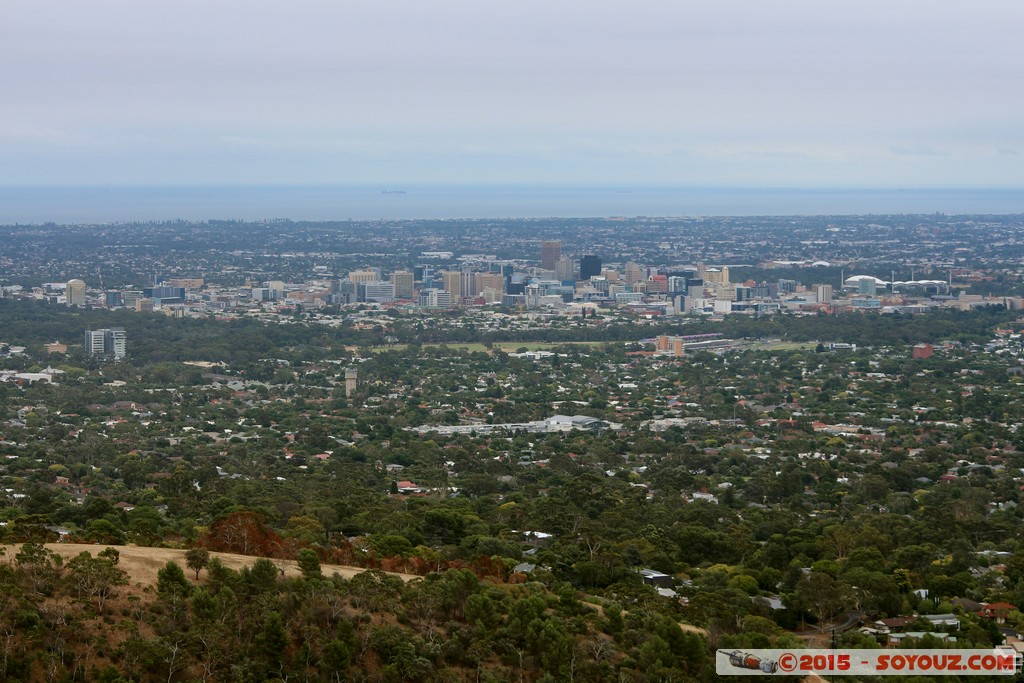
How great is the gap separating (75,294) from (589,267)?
31.9 m

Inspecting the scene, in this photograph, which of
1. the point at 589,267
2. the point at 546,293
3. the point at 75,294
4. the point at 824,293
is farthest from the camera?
the point at 589,267

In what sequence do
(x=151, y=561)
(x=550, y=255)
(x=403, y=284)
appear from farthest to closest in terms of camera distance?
(x=550, y=255)
(x=403, y=284)
(x=151, y=561)

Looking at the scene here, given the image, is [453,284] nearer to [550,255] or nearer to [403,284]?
[403,284]

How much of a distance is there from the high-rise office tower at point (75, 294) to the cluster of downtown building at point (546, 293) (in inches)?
2.0

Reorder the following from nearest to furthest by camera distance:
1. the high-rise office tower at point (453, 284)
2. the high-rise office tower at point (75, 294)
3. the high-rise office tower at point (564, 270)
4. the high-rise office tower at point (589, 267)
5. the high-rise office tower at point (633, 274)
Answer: the high-rise office tower at point (75, 294), the high-rise office tower at point (453, 284), the high-rise office tower at point (633, 274), the high-rise office tower at point (589, 267), the high-rise office tower at point (564, 270)

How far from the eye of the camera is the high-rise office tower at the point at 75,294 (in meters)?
72.1

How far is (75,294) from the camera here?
7288cm

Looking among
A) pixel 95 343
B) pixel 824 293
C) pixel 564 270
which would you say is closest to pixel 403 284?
pixel 564 270

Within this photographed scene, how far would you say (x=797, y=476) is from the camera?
31.8 m

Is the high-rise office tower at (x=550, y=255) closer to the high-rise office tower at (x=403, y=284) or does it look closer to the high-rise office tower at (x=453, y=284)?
the high-rise office tower at (x=453, y=284)

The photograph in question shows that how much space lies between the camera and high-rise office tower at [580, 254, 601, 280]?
8875 centimetres

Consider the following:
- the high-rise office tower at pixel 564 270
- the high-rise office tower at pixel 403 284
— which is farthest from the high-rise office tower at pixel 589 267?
the high-rise office tower at pixel 403 284

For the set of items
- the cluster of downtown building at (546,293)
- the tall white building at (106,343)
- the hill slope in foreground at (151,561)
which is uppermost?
the hill slope in foreground at (151,561)

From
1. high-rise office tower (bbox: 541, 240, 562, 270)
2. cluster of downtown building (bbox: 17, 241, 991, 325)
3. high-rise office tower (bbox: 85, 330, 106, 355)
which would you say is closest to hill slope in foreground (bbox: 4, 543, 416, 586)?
high-rise office tower (bbox: 85, 330, 106, 355)
